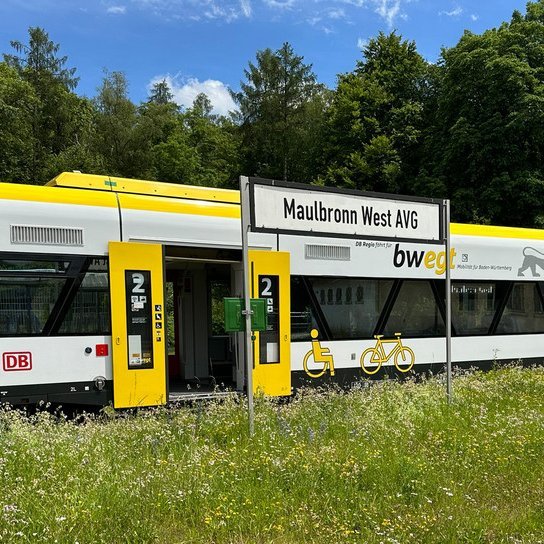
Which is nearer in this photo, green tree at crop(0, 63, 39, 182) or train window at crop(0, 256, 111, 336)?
train window at crop(0, 256, 111, 336)

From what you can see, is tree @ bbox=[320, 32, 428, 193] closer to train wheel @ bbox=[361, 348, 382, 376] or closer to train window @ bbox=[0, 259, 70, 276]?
train wheel @ bbox=[361, 348, 382, 376]

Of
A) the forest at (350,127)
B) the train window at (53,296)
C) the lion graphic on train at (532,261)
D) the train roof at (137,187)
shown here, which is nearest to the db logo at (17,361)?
the train window at (53,296)

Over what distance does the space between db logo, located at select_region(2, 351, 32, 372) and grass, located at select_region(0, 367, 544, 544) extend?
72cm

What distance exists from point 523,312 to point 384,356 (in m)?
3.95

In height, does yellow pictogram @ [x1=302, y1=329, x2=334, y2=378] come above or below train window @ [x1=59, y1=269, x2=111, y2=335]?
below

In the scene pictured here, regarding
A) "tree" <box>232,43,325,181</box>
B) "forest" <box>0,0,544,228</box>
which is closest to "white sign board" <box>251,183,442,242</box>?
"forest" <box>0,0,544,228</box>

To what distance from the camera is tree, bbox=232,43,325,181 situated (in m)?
39.2

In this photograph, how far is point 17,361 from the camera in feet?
22.9

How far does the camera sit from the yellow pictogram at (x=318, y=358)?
9.20 meters

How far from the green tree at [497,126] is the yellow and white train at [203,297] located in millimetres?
13407

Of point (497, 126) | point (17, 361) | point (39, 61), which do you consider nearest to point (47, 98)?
point (39, 61)

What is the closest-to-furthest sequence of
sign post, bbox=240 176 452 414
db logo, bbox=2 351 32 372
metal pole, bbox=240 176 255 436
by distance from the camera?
metal pole, bbox=240 176 255 436, sign post, bbox=240 176 452 414, db logo, bbox=2 351 32 372

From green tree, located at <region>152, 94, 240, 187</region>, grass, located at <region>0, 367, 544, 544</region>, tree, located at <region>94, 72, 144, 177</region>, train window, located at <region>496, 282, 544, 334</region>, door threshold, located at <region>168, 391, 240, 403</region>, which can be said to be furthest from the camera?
green tree, located at <region>152, 94, 240, 187</region>

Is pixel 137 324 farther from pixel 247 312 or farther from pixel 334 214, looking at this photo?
pixel 334 214
